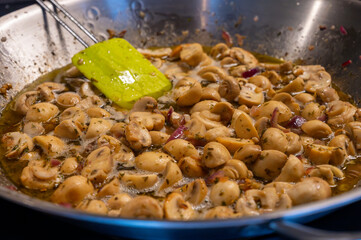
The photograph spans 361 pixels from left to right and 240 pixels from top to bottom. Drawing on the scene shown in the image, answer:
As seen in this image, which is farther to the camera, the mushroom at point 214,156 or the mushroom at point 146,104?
the mushroom at point 146,104

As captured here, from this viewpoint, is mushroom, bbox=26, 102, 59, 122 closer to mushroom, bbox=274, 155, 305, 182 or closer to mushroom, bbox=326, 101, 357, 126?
mushroom, bbox=274, 155, 305, 182

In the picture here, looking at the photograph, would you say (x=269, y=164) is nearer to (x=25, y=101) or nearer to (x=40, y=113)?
(x=40, y=113)

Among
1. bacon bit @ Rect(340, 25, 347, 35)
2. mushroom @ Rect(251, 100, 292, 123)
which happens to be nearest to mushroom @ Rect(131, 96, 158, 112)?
mushroom @ Rect(251, 100, 292, 123)

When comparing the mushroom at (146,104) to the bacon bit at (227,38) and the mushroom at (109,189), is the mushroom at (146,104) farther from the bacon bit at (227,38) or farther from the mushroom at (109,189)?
the bacon bit at (227,38)

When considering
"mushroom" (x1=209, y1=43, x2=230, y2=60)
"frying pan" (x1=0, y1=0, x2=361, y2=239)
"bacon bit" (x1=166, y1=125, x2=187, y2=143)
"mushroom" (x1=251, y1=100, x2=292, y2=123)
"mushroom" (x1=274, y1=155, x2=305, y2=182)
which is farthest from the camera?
"mushroom" (x1=209, y1=43, x2=230, y2=60)

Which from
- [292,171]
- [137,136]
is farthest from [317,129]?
[137,136]

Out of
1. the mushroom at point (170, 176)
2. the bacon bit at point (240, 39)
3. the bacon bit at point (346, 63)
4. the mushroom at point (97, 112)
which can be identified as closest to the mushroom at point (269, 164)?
the mushroom at point (170, 176)
